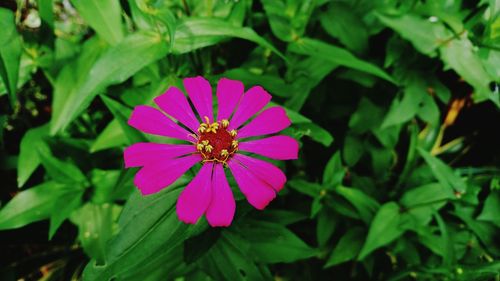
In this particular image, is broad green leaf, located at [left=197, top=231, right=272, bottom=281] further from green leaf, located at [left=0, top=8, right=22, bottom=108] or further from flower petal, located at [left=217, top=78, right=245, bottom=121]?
green leaf, located at [left=0, top=8, right=22, bottom=108]

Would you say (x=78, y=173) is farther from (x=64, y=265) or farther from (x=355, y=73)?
(x=355, y=73)

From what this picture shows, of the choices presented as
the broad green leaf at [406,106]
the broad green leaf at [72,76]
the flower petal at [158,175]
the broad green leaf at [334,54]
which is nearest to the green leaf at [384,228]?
the broad green leaf at [406,106]

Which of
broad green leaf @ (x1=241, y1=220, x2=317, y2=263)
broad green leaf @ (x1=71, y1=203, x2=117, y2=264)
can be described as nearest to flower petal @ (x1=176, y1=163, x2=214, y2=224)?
broad green leaf @ (x1=241, y1=220, x2=317, y2=263)

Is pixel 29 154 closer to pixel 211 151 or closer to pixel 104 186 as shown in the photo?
pixel 104 186

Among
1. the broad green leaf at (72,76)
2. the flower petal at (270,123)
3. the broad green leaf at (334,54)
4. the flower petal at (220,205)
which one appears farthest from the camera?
the broad green leaf at (72,76)

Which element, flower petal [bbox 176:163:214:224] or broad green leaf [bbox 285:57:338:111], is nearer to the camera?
flower petal [bbox 176:163:214:224]

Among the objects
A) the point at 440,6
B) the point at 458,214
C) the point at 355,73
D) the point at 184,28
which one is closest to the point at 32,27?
the point at 184,28

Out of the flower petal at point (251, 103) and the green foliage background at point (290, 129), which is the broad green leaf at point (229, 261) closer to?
the green foliage background at point (290, 129)
